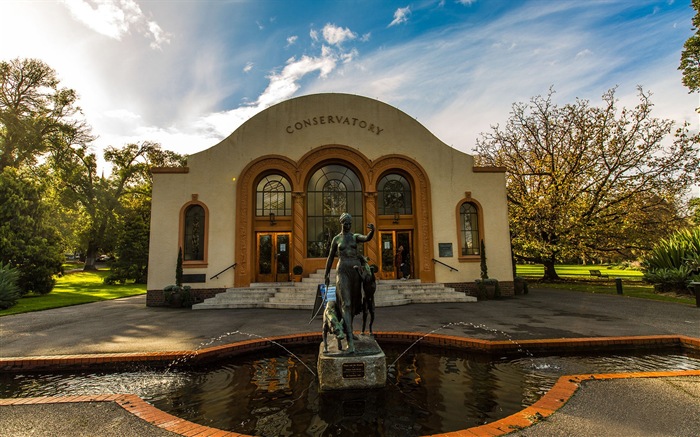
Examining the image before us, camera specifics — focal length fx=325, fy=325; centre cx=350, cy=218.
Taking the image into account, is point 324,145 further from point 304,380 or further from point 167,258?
point 304,380

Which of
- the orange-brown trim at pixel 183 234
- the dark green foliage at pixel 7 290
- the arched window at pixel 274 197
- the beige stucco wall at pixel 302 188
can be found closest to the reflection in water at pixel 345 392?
the orange-brown trim at pixel 183 234

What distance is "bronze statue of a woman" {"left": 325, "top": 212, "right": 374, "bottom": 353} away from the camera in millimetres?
4961

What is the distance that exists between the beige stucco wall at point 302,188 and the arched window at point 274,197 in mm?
1267

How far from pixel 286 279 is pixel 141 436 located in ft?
41.0

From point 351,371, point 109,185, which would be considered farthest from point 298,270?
point 109,185

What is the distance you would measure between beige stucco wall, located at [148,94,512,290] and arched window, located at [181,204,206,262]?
1.23ft

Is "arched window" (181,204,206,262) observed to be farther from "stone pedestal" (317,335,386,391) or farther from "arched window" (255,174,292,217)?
"stone pedestal" (317,335,386,391)

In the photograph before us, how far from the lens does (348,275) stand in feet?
16.8

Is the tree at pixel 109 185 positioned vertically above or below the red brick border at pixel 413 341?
above

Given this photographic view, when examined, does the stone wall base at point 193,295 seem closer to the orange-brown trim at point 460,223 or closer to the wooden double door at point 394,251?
the wooden double door at point 394,251

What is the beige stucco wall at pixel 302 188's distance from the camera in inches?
583

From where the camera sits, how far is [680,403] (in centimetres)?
367

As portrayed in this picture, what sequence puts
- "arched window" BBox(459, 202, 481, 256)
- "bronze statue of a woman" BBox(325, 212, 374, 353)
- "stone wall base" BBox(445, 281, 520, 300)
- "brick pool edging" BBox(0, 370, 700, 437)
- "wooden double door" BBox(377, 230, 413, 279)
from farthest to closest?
"wooden double door" BBox(377, 230, 413, 279) → "arched window" BBox(459, 202, 481, 256) → "stone wall base" BBox(445, 281, 520, 300) → "bronze statue of a woman" BBox(325, 212, 374, 353) → "brick pool edging" BBox(0, 370, 700, 437)

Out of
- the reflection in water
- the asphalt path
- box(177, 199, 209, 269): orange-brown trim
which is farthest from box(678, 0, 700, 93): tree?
box(177, 199, 209, 269): orange-brown trim
